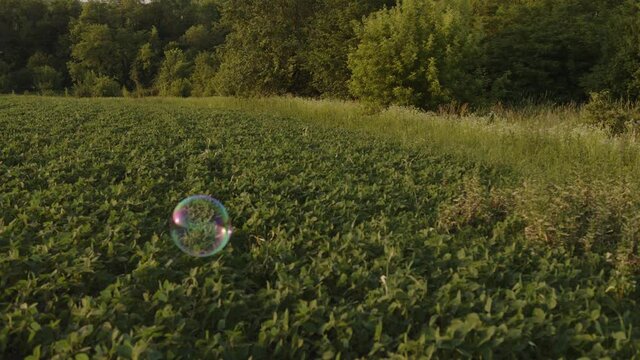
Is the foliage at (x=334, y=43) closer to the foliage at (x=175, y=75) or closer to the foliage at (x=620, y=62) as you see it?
the foliage at (x=620, y=62)

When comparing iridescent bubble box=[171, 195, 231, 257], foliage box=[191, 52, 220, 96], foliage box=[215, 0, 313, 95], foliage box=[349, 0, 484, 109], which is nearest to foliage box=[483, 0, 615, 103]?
foliage box=[349, 0, 484, 109]

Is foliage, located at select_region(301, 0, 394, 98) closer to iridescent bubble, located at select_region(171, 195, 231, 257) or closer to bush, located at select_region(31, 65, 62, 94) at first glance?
iridescent bubble, located at select_region(171, 195, 231, 257)

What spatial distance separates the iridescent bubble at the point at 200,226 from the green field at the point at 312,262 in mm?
114

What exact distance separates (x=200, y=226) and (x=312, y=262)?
1015mm

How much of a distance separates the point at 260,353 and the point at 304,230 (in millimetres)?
1604

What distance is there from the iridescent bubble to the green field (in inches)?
4.5

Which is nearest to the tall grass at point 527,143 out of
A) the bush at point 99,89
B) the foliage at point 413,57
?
the foliage at point 413,57

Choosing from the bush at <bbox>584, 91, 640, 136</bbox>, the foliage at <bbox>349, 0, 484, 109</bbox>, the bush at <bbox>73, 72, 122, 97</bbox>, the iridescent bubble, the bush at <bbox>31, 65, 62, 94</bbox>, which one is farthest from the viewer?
the bush at <bbox>31, 65, 62, 94</bbox>

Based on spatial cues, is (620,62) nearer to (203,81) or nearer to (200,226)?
(200,226)

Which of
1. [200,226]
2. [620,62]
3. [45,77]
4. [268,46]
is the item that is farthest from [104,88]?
[200,226]

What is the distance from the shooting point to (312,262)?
11.1ft

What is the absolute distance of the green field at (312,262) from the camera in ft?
8.18

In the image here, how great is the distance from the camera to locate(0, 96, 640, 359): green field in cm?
249

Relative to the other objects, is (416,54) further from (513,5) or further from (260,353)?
(513,5)
